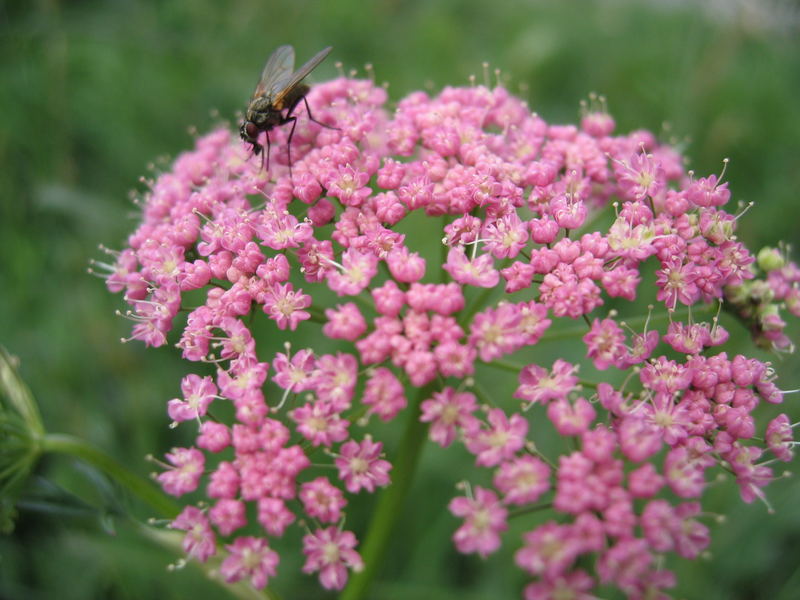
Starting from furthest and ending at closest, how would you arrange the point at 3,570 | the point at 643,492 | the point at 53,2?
1. the point at 53,2
2. the point at 3,570
3. the point at 643,492

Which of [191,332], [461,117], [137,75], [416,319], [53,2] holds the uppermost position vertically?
[137,75]

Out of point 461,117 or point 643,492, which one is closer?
point 643,492

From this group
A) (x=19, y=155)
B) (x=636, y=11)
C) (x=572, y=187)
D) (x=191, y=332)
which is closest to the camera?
(x=191, y=332)

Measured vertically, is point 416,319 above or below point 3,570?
above

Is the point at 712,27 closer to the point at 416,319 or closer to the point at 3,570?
the point at 416,319

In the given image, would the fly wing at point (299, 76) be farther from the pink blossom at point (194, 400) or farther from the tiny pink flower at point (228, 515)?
the tiny pink flower at point (228, 515)

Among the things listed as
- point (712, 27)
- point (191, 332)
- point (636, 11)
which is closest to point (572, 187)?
point (191, 332)

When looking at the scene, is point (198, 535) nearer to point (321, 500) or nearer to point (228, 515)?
point (228, 515)
